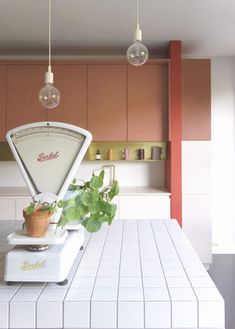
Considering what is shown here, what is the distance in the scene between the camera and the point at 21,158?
4.27 ft

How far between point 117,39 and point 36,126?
9.17 feet

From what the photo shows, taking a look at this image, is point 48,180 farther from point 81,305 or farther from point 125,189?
point 125,189

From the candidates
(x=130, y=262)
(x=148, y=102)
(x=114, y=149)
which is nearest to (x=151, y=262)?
(x=130, y=262)

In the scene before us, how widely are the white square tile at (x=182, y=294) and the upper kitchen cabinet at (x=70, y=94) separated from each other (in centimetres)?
308

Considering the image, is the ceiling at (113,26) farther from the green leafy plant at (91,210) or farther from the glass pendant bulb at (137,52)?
the green leafy plant at (91,210)

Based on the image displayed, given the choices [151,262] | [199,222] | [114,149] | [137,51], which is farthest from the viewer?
[114,149]

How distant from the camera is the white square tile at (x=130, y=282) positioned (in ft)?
3.45

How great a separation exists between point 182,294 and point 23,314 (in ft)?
1.50

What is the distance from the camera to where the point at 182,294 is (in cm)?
98

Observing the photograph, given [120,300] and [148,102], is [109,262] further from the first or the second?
[148,102]

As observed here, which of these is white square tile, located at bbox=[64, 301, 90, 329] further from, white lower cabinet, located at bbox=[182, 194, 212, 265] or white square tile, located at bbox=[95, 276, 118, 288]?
white lower cabinet, located at bbox=[182, 194, 212, 265]

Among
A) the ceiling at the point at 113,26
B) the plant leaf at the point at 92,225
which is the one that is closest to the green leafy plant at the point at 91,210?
the plant leaf at the point at 92,225

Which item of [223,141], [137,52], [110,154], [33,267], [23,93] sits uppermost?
[23,93]

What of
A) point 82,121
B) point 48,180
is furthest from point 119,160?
point 48,180
